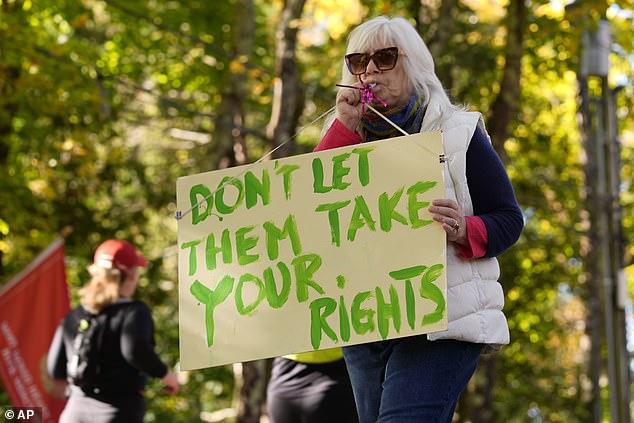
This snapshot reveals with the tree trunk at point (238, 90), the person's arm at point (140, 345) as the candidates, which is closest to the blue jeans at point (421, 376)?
the person's arm at point (140, 345)

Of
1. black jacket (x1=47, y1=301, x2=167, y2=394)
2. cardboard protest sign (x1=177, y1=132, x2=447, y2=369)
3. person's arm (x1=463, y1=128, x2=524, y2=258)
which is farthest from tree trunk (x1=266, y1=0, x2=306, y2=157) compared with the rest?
person's arm (x1=463, y1=128, x2=524, y2=258)

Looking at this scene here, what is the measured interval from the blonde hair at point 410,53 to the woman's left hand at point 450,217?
40 cm

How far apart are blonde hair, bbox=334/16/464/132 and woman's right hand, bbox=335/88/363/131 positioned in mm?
57

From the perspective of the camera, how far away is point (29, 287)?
476 inches

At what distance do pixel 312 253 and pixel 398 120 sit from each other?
50 centimetres

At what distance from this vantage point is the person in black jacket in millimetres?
6266

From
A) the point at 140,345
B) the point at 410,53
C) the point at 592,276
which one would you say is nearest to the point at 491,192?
the point at 410,53

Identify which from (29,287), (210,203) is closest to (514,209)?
(210,203)

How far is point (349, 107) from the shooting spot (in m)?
3.89

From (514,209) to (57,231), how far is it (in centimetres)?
1313

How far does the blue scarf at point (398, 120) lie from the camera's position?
12.5 ft

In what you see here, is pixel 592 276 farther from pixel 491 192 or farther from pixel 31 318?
pixel 491 192

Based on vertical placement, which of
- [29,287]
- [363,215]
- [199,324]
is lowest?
[199,324]

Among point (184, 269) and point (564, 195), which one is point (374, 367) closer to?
point (184, 269)
